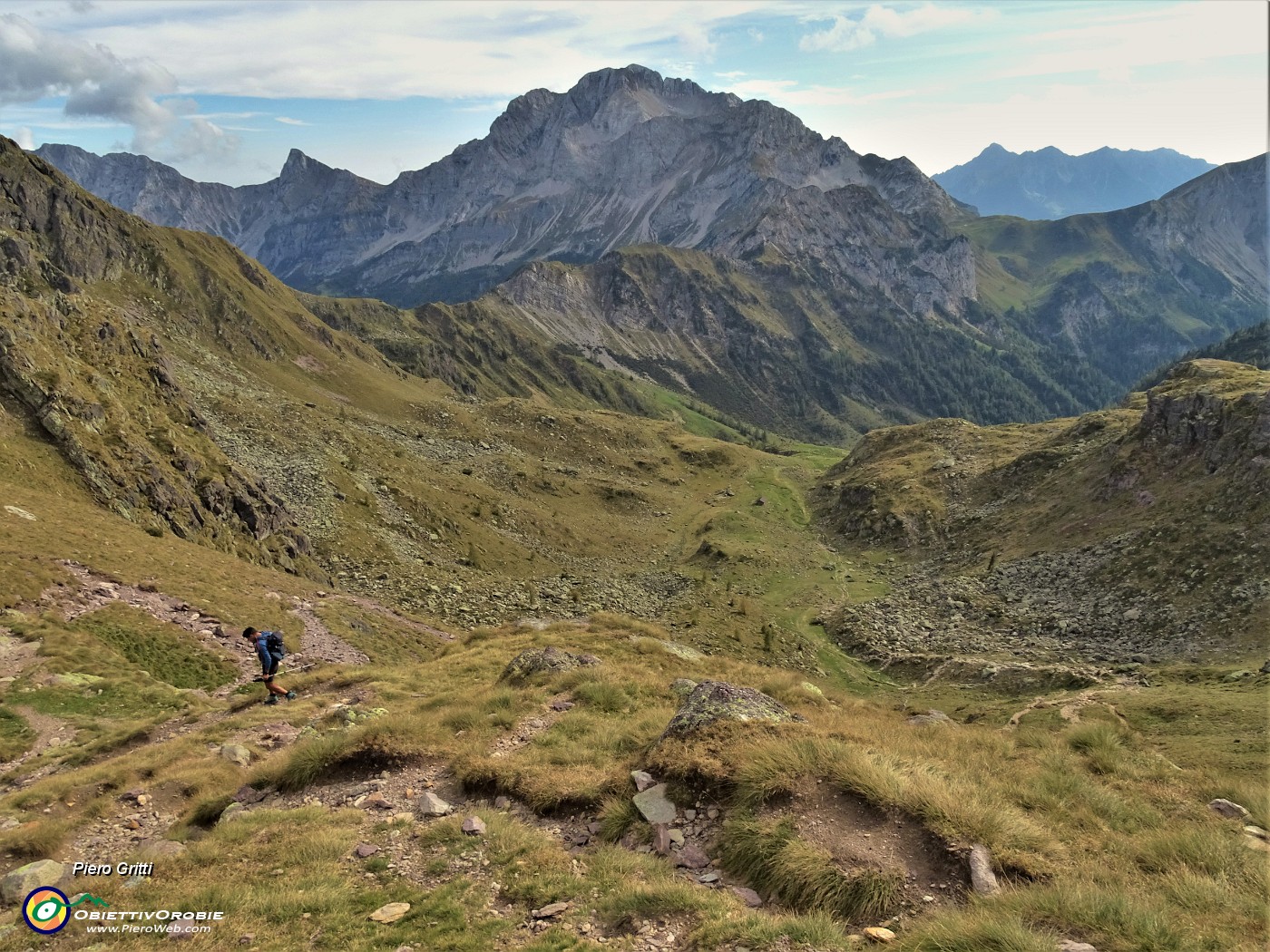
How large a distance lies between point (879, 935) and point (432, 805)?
9325mm

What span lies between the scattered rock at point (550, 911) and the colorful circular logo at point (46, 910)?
734 centimetres

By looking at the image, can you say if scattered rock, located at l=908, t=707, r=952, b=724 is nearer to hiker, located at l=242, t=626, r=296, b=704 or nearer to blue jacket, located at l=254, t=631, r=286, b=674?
hiker, located at l=242, t=626, r=296, b=704

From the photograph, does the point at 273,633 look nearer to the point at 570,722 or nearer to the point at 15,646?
the point at 15,646

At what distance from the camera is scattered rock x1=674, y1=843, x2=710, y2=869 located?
38.3 ft

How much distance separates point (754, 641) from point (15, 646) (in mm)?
44396

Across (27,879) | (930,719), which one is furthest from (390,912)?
(930,719)

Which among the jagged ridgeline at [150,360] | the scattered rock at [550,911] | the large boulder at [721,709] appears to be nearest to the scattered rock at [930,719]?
the large boulder at [721,709]

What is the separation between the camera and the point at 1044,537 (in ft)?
214

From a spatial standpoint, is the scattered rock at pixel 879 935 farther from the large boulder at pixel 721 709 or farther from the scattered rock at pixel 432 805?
the scattered rock at pixel 432 805

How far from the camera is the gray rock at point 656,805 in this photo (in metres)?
12.8

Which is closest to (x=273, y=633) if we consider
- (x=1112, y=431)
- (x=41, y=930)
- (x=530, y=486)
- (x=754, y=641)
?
(x=41, y=930)

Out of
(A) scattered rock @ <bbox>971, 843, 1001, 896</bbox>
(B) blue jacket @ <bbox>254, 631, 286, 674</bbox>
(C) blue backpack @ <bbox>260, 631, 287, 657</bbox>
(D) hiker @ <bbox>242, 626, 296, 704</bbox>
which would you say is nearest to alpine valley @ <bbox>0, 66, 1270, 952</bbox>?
(A) scattered rock @ <bbox>971, 843, 1001, 896</bbox>

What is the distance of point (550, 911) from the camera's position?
1060 cm

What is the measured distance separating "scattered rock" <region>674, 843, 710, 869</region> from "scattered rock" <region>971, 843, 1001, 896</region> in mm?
4276
